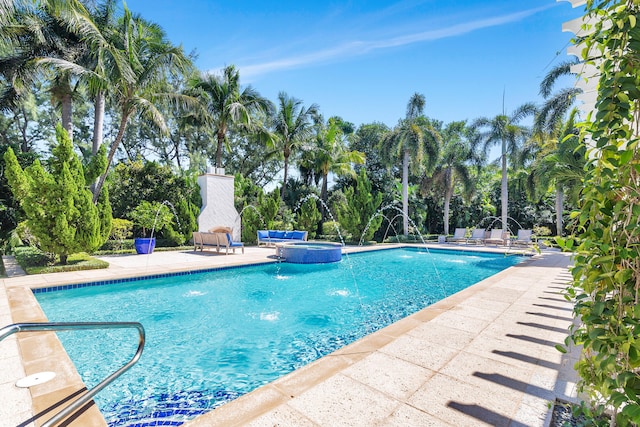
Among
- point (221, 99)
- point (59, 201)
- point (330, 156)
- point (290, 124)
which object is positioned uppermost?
point (221, 99)

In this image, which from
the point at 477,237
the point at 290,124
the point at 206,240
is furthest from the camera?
the point at 290,124

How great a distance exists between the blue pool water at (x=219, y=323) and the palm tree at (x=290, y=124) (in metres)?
12.4

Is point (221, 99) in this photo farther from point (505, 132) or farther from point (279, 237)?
point (505, 132)

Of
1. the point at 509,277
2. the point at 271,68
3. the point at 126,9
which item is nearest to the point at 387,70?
the point at 271,68

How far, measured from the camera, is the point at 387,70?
1281 cm

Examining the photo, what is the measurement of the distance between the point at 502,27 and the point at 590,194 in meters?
11.1

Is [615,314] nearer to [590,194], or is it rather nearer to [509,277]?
[590,194]

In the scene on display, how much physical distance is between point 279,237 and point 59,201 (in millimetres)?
9734

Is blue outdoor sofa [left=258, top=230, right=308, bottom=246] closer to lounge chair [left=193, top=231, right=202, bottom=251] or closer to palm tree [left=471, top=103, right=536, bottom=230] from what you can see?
lounge chair [left=193, top=231, right=202, bottom=251]

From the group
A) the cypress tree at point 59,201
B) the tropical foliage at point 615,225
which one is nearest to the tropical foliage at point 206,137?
the cypress tree at point 59,201

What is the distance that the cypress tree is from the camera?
326 inches

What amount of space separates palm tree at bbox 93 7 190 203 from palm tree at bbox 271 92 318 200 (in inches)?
311

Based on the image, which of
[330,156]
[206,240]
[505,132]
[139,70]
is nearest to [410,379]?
[206,240]

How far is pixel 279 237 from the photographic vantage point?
55.2 feet
